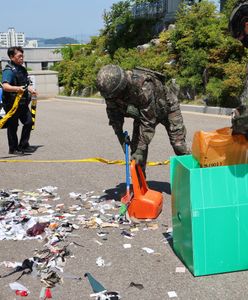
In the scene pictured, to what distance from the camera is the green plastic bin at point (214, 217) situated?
3438 mm

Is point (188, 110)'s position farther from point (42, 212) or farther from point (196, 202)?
point (196, 202)

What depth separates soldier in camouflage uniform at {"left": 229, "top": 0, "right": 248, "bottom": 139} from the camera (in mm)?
3389

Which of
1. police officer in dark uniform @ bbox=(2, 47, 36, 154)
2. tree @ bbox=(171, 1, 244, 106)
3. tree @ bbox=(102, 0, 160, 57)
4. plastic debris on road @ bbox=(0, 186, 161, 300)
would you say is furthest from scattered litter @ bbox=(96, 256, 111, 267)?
tree @ bbox=(102, 0, 160, 57)

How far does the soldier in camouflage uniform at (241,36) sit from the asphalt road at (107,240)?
1209 mm

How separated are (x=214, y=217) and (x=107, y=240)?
1.41 meters

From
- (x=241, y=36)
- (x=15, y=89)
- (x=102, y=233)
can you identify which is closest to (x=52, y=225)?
(x=102, y=233)

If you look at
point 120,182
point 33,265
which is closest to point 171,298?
point 33,265

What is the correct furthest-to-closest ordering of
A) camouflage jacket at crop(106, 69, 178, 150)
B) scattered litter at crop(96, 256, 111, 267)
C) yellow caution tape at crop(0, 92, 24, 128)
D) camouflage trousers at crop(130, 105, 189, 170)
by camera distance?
yellow caution tape at crop(0, 92, 24, 128), camouflage trousers at crop(130, 105, 189, 170), camouflage jacket at crop(106, 69, 178, 150), scattered litter at crop(96, 256, 111, 267)

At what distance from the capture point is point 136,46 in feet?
80.2

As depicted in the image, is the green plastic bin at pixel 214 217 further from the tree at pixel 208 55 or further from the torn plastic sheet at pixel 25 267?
the tree at pixel 208 55

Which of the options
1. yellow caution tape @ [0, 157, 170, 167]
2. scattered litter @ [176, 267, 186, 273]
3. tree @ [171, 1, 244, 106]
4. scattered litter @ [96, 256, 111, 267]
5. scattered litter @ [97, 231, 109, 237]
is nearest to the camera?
scattered litter @ [176, 267, 186, 273]

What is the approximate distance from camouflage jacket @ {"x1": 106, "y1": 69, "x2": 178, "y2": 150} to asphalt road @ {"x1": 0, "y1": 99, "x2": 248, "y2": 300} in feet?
3.31

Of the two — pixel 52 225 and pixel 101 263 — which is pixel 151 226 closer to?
pixel 101 263

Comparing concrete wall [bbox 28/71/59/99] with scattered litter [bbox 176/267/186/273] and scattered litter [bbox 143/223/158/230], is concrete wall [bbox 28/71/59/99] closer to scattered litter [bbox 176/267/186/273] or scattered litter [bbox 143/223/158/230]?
scattered litter [bbox 143/223/158/230]
